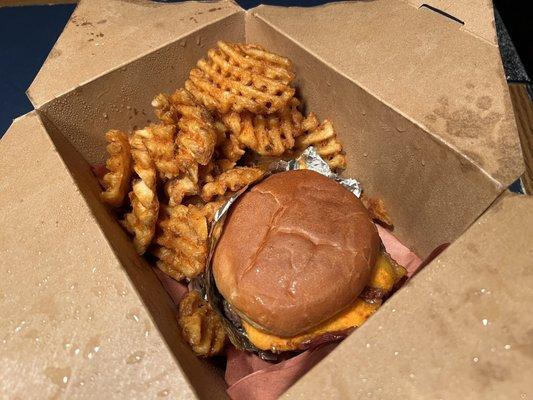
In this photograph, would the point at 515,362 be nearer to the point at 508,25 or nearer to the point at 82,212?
the point at 82,212

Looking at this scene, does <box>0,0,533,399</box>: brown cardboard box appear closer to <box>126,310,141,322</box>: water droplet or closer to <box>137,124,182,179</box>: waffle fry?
<box>126,310,141,322</box>: water droplet

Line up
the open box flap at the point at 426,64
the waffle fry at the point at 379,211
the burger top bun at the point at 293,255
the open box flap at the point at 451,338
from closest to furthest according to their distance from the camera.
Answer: the open box flap at the point at 451,338, the burger top bun at the point at 293,255, the open box flap at the point at 426,64, the waffle fry at the point at 379,211

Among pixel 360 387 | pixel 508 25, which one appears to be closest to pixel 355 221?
pixel 360 387

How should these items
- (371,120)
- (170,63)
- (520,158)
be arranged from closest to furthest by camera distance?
(520,158) < (371,120) < (170,63)

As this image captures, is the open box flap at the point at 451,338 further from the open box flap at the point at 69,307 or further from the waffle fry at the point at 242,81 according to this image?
the waffle fry at the point at 242,81

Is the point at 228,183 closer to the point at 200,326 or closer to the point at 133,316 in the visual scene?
the point at 200,326

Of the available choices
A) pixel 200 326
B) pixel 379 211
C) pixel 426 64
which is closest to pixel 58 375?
pixel 200 326

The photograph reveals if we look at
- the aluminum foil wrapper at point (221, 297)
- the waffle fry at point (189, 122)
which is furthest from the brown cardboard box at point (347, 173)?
the waffle fry at point (189, 122)
